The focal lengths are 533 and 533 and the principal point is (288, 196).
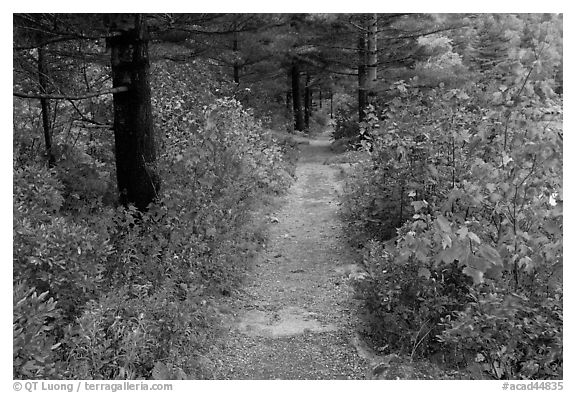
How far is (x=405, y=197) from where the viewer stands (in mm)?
7090

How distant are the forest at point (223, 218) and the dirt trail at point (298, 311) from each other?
80 mm

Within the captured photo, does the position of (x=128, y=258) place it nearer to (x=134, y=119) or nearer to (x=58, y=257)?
(x=58, y=257)

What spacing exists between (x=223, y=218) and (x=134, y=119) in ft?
6.00

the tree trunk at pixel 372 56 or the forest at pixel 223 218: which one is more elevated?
the tree trunk at pixel 372 56

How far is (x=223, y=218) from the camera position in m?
7.36

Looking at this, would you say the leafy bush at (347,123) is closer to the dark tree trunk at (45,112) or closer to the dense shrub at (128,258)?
the dense shrub at (128,258)

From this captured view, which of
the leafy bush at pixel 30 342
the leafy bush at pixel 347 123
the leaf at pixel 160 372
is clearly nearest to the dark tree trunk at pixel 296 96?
the leafy bush at pixel 347 123

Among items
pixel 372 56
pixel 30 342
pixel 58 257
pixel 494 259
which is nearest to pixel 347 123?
pixel 372 56

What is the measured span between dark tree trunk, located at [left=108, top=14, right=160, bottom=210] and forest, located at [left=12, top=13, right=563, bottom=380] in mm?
21

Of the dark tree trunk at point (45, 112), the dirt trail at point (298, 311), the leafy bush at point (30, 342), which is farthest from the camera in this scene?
the dark tree trunk at point (45, 112)

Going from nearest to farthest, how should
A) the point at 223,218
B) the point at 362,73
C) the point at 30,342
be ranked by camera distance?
the point at 30,342 < the point at 223,218 < the point at 362,73

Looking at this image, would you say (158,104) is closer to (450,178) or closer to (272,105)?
(450,178)

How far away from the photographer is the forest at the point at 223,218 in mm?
3715

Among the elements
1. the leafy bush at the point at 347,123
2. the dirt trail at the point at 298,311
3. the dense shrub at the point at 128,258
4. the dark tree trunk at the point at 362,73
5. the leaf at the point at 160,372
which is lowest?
the dirt trail at the point at 298,311
